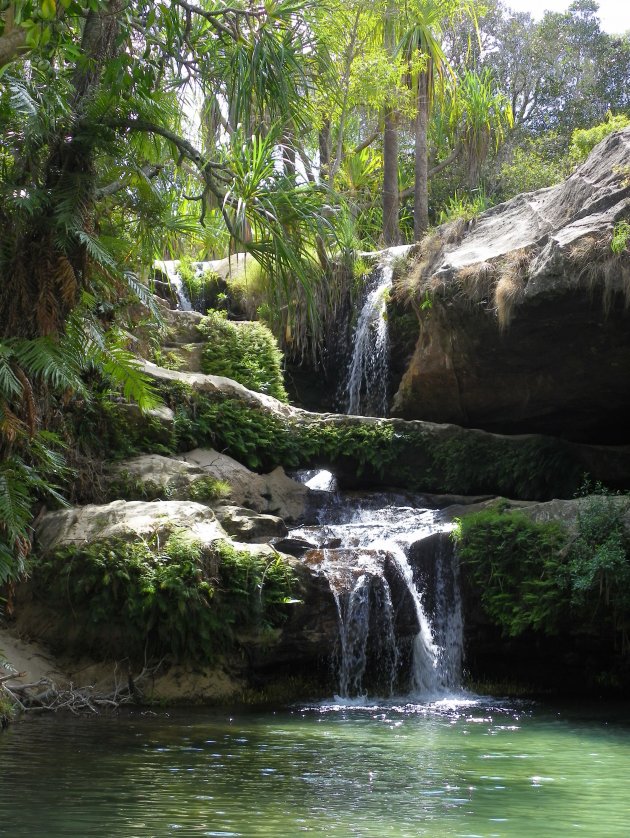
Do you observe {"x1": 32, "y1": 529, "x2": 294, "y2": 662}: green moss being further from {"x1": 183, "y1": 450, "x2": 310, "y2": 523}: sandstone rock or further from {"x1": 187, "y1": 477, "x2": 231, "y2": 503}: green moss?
{"x1": 183, "y1": 450, "x2": 310, "y2": 523}: sandstone rock

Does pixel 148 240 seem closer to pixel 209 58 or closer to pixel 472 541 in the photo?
pixel 209 58

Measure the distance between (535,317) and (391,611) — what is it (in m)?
4.92

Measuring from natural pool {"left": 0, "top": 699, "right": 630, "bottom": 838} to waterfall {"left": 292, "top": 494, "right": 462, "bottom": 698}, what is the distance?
52.4 inches

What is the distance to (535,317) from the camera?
14.3m

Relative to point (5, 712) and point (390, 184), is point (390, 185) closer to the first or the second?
point (390, 184)

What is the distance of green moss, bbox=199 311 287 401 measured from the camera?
1703cm

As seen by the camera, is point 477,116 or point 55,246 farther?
point 477,116

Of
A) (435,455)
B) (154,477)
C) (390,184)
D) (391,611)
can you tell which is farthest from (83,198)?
(390,184)

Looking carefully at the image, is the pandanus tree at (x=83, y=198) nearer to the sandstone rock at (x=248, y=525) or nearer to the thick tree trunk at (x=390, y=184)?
the sandstone rock at (x=248, y=525)

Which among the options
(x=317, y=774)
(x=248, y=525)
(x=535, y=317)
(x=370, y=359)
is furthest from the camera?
(x=370, y=359)

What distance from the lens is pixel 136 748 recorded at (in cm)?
791

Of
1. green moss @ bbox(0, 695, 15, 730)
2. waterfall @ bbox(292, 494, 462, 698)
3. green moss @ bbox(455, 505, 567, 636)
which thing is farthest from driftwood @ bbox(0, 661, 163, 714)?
green moss @ bbox(455, 505, 567, 636)

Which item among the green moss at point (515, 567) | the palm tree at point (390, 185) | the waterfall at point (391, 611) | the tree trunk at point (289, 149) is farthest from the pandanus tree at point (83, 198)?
the palm tree at point (390, 185)

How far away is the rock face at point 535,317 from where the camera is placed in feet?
45.2
